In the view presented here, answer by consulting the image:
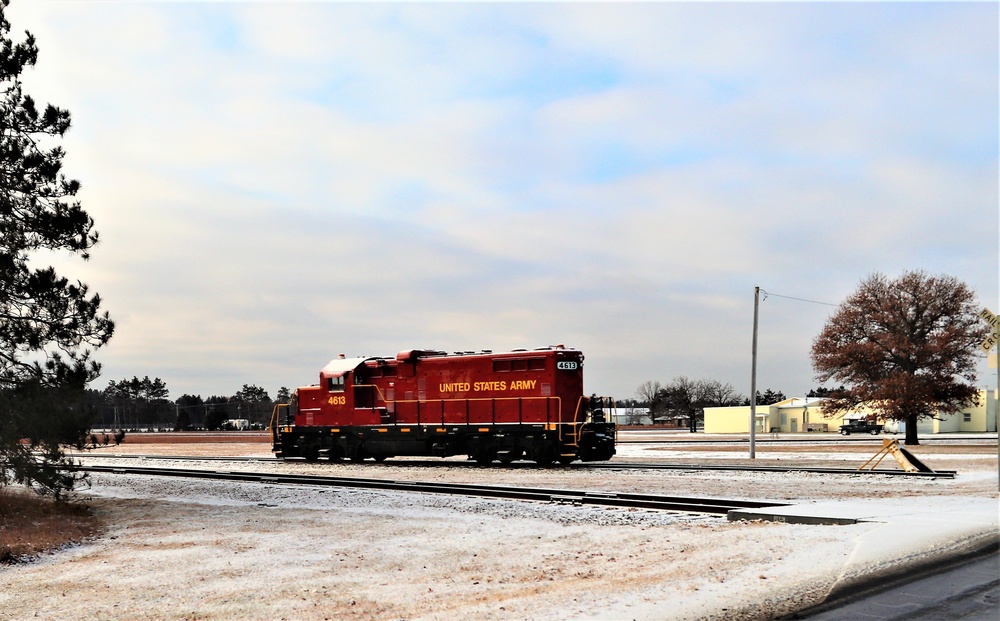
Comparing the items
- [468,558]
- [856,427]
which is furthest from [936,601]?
[856,427]

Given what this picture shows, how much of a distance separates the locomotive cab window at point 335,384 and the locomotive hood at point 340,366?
17 centimetres

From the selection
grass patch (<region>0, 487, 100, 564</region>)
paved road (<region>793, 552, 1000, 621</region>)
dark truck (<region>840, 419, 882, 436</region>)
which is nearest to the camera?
paved road (<region>793, 552, 1000, 621</region>)

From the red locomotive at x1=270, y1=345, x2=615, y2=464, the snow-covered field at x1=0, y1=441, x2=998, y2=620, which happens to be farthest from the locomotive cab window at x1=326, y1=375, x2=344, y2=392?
Answer: the snow-covered field at x1=0, y1=441, x2=998, y2=620

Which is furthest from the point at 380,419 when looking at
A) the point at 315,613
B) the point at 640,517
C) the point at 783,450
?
the point at 315,613

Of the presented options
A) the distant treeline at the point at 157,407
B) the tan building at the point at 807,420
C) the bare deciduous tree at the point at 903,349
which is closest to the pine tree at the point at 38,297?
the bare deciduous tree at the point at 903,349

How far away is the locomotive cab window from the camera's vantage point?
3753 cm

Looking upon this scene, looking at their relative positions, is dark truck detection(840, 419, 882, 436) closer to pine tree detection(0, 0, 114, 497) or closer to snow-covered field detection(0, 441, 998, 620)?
snow-covered field detection(0, 441, 998, 620)

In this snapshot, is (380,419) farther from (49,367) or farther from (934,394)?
(934,394)

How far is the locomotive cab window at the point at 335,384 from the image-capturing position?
37.5 meters

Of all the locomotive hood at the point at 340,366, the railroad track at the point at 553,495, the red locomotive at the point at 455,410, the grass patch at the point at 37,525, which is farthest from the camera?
the locomotive hood at the point at 340,366

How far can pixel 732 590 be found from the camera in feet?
32.5

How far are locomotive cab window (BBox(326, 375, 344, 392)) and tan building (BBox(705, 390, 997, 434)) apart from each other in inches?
2249

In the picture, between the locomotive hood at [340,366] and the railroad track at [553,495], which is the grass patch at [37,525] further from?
the locomotive hood at [340,366]

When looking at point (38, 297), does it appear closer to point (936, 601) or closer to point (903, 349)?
point (936, 601)
